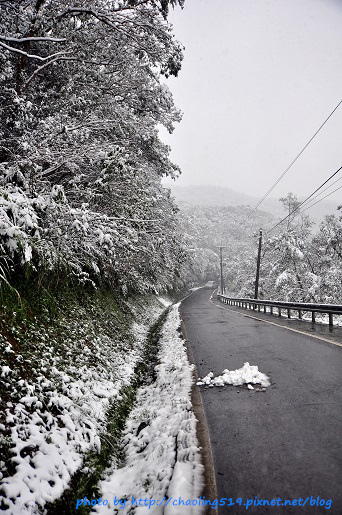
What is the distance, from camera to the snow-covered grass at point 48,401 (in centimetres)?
263

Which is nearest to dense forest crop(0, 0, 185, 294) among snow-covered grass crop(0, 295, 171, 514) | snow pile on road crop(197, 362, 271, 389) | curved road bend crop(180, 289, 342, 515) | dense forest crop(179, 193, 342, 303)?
snow-covered grass crop(0, 295, 171, 514)

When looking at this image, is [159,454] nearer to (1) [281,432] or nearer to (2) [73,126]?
(1) [281,432]

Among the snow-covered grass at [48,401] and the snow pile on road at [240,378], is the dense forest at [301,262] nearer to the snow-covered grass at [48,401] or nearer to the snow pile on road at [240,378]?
the snow pile on road at [240,378]

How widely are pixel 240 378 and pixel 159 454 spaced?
2483 mm

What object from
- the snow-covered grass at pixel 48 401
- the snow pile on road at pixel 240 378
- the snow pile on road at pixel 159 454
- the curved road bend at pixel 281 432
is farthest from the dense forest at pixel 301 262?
the snow pile on road at pixel 159 454

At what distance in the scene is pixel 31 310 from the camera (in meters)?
5.07

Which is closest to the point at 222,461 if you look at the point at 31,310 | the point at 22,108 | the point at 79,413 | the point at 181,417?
the point at 181,417

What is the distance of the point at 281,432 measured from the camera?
3471 mm

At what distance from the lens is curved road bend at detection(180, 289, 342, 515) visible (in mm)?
2543

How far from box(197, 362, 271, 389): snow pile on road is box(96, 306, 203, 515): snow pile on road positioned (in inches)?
17.4

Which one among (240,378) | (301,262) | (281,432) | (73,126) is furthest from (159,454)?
(301,262)

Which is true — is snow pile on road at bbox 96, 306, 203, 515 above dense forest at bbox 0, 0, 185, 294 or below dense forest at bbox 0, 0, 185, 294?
below

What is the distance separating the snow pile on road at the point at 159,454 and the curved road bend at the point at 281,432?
31cm

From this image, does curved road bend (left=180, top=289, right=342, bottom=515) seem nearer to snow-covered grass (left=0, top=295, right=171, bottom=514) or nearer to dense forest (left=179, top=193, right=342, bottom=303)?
snow-covered grass (left=0, top=295, right=171, bottom=514)
